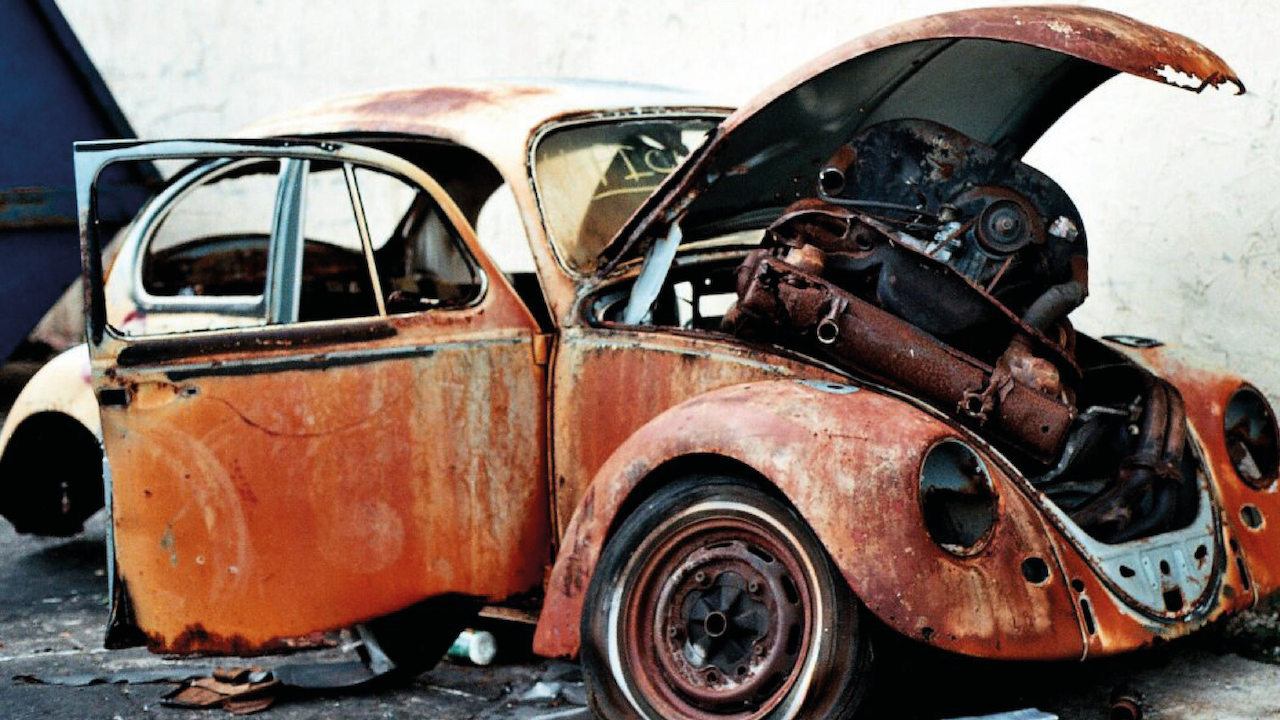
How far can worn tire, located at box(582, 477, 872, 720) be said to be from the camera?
3.51m

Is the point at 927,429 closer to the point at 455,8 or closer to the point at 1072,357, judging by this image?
the point at 1072,357

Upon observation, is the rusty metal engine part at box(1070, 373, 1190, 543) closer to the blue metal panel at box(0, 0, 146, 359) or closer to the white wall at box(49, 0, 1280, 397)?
the white wall at box(49, 0, 1280, 397)

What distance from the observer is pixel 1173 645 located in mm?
4676

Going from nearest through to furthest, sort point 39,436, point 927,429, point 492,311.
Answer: point 927,429 → point 492,311 → point 39,436

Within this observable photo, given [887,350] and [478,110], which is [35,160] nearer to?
[478,110]

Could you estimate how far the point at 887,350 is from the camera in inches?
156

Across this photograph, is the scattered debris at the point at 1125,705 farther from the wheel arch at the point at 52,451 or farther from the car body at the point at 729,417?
the wheel arch at the point at 52,451

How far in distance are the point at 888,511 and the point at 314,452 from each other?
1.58 m

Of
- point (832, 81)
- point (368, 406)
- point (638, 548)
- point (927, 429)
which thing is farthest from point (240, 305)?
Answer: point (927, 429)

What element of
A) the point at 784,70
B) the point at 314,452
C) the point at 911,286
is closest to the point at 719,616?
the point at 911,286

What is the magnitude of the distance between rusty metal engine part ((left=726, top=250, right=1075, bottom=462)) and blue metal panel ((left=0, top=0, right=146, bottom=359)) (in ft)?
16.2

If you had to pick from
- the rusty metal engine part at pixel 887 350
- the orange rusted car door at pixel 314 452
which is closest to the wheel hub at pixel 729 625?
the rusty metal engine part at pixel 887 350

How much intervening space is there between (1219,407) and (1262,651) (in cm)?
74

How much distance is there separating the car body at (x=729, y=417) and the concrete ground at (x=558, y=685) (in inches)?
8.6
